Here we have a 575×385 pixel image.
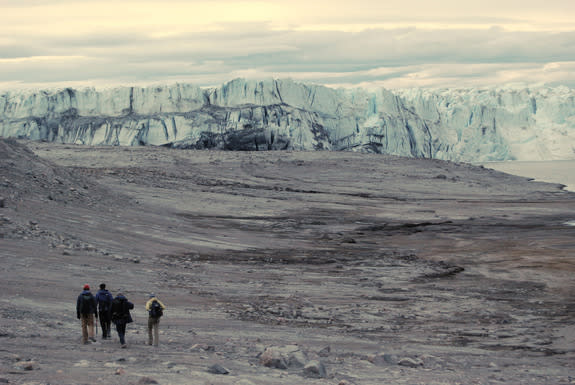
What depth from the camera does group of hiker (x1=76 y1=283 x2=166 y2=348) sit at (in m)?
13.0

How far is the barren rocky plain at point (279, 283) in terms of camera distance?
40.9ft

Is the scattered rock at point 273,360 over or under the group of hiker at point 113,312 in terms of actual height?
under

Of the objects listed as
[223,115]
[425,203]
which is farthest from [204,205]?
[223,115]

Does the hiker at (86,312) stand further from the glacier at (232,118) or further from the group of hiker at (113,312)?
the glacier at (232,118)

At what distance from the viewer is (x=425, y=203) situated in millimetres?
52750

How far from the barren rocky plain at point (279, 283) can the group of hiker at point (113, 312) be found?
0.32 m

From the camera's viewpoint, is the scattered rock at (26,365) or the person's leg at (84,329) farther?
the person's leg at (84,329)

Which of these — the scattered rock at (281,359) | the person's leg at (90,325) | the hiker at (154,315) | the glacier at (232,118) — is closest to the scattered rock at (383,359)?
the scattered rock at (281,359)

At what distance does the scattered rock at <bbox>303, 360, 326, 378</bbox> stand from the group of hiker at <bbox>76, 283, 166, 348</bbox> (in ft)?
9.14

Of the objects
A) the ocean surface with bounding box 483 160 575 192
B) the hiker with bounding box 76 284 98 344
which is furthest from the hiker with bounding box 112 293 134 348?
the ocean surface with bounding box 483 160 575 192

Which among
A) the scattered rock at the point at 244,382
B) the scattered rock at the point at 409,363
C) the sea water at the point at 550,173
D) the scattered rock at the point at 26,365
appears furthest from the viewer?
the sea water at the point at 550,173

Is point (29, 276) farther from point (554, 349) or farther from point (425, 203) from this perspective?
point (425, 203)

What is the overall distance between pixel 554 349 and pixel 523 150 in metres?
118

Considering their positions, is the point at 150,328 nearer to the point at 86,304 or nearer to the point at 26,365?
the point at 86,304
